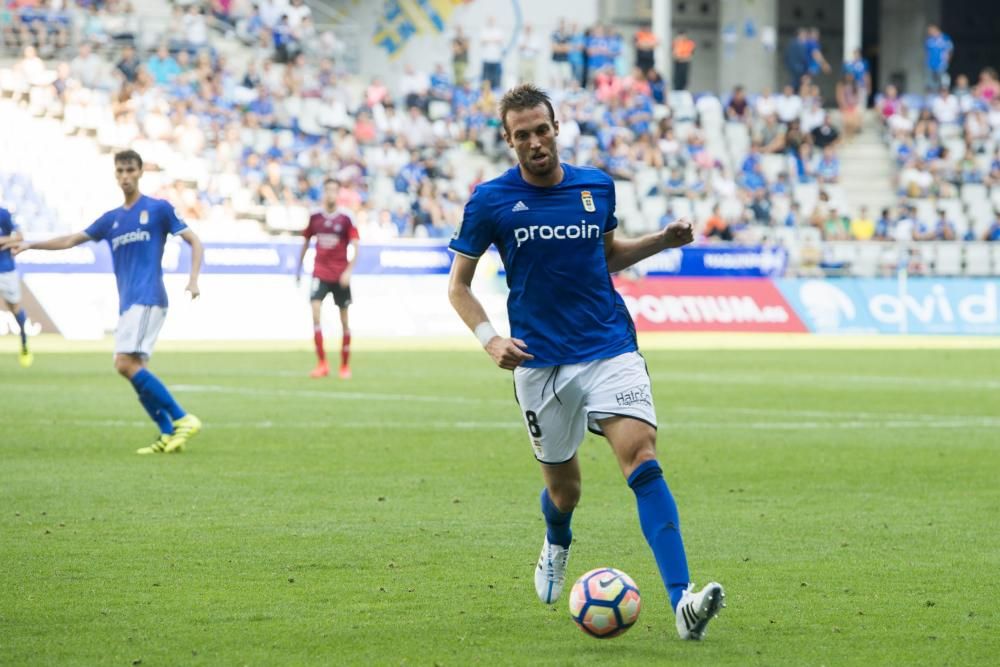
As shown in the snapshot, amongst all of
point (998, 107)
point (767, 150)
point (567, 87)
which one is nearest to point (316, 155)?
point (567, 87)

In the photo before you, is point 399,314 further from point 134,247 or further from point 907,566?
point 907,566

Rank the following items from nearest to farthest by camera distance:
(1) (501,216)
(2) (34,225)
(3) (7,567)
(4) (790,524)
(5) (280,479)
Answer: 1. (1) (501,216)
2. (3) (7,567)
3. (4) (790,524)
4. (5) (280,479)
5. (2) (34,225)

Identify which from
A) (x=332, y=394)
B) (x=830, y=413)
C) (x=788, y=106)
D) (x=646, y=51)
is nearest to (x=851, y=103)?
(x=788, y=106)

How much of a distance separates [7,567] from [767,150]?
114 ft

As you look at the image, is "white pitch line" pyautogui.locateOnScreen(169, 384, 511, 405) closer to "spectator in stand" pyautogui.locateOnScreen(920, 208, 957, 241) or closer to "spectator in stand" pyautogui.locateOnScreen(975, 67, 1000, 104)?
"spectator in stand" pyautogui.locateOnScreen(920, 208, 957, 241)

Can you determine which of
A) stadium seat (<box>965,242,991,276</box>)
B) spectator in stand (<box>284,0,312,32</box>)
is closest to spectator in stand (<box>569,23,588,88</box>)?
spectator in stand (<box>284,0,312,32</box>)

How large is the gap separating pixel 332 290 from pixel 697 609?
1692 centimetres

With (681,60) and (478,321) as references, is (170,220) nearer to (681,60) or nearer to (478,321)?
(478,321)

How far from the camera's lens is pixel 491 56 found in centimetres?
4044

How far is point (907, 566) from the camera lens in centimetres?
827

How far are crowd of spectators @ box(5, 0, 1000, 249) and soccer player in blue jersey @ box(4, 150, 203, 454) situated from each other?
63.1 feet

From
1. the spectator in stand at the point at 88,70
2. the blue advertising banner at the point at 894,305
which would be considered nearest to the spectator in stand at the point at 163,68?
the spectator in stand at the point at 88,70

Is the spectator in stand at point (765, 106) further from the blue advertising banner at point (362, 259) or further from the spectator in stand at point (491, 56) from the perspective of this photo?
the blue advertising banner at point (362, 259)

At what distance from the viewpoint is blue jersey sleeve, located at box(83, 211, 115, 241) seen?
1357cm
